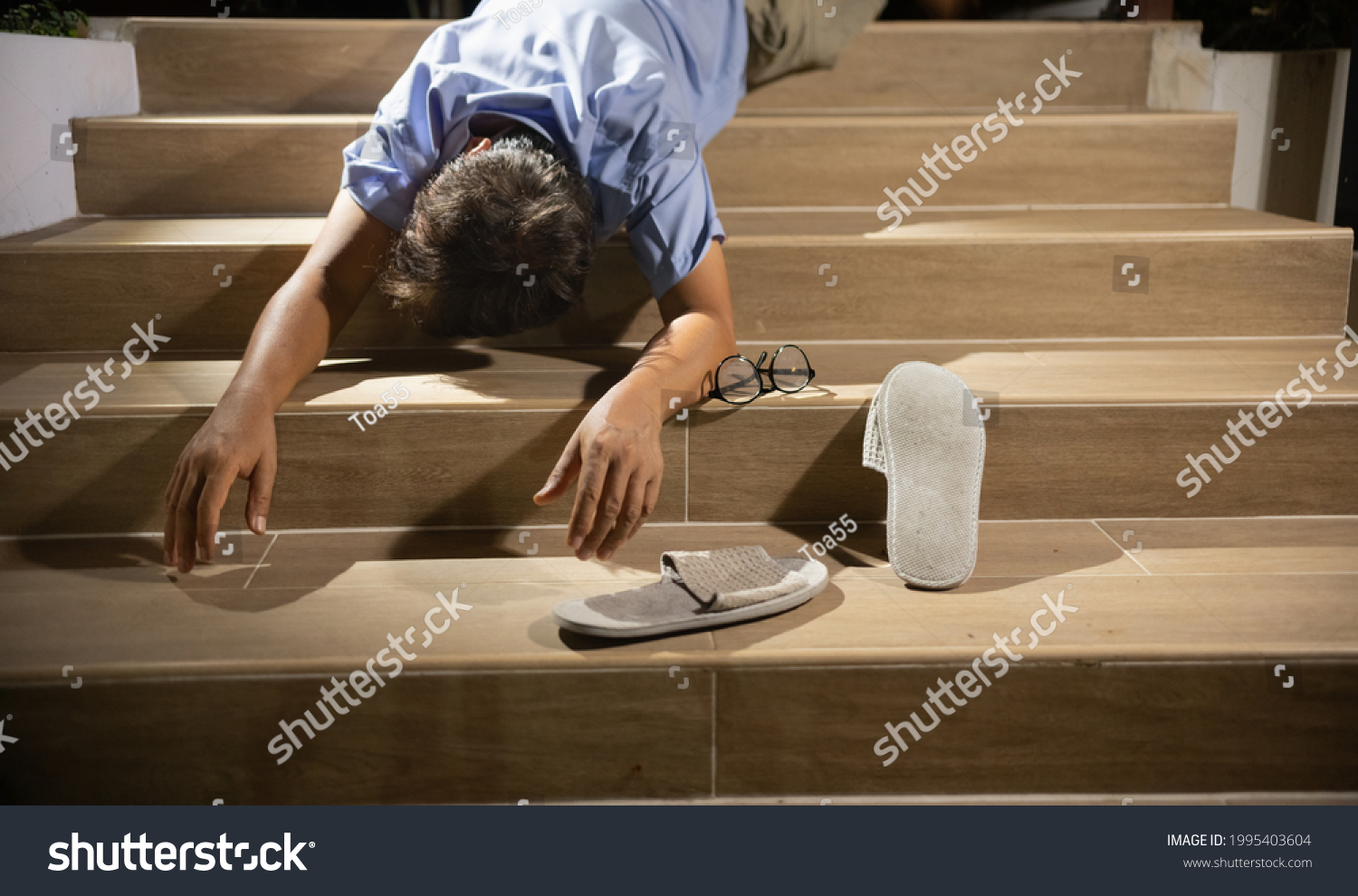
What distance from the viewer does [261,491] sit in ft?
3.90

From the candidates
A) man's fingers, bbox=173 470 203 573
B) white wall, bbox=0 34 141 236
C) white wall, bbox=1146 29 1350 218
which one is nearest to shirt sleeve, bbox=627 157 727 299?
man's fingers, bbox=173 470 203 573

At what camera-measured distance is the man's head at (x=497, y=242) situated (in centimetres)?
123

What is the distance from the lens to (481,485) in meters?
1.36

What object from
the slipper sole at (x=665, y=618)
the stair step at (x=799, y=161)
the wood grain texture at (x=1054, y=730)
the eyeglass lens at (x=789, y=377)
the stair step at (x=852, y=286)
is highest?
the stair step at (x=799, y=161)

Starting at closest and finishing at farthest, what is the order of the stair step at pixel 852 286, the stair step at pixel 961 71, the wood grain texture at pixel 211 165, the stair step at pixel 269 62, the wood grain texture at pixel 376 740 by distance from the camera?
the wood grain texture at pixel 376 740 < the stair step at pixel 852 286 < the wood grain texture at pixel 211 165 < the stair step at pixel 269 62 < the stair step at pixel 961 71

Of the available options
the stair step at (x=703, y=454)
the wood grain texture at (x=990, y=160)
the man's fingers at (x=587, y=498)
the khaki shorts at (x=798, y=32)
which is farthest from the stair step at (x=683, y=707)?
the khaki shorts at (x=798, y=32)

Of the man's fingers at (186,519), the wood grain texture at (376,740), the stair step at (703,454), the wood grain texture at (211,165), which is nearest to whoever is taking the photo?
the wood grain texture at (376,740)

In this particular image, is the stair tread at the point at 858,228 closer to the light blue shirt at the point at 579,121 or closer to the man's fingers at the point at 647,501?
the light blue shirt at the point at 579,121

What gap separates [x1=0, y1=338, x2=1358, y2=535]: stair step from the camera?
1325mm

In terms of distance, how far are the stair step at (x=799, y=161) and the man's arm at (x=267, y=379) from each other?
468 mm

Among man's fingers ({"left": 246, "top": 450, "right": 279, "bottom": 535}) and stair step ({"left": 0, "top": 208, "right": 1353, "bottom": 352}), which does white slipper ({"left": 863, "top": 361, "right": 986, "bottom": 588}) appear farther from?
man's fingers ({"left": 246, "top": 450, "right": 279, "bottom": 535})

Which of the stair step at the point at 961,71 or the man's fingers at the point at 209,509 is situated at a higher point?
the stair step at the point at 961,71

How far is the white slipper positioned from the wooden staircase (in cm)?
4
